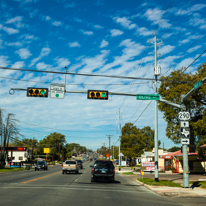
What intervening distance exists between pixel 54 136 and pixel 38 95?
123 meters

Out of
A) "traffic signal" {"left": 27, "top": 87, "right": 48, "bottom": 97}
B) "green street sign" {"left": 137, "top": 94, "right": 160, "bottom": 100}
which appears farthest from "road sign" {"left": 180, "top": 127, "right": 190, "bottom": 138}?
"traffic signal" {"left": 27, "top": 87, "right": 48, "bottom": 97}

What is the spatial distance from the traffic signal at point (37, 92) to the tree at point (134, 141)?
4970cm

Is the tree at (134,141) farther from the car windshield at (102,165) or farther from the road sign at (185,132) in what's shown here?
the road sign at (185,132)

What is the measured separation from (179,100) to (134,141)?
134ft

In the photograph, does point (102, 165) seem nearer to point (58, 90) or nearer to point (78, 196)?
point (58, 90)

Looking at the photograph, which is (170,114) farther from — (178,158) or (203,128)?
(178,158)

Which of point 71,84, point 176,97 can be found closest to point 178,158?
point 176,97

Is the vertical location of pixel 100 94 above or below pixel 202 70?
below

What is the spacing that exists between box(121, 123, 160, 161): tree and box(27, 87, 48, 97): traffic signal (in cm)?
4970

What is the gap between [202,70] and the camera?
25422 mm

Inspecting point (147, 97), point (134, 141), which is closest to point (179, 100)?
point (147, 97)

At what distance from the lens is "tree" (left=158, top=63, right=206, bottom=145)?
25.0m

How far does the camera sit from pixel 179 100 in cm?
2612

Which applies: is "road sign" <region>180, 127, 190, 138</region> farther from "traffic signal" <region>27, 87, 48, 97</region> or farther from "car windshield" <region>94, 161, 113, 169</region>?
"traffic signal" <region>27, 87, 48, 97</region>
